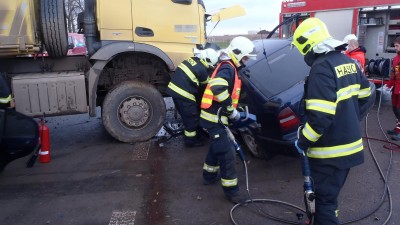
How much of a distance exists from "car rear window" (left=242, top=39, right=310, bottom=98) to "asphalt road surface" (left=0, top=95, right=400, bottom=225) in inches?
42.7

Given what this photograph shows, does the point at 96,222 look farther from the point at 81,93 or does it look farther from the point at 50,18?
the point at 50,18

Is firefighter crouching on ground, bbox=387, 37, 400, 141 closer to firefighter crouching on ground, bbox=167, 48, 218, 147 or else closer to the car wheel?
the car wheel

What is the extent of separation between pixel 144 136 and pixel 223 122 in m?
2.37

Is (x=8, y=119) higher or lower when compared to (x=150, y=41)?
lower

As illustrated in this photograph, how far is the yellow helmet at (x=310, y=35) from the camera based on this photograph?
2871 mm

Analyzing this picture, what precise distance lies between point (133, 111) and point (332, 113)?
3.96 metres

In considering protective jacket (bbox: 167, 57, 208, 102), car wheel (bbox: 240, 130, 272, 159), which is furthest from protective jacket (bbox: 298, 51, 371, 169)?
protective jacket (bbox: 167, 57, 208, 102)

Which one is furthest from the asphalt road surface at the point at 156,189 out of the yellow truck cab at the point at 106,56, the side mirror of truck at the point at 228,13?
the side mirror of truck at the point at 228,13

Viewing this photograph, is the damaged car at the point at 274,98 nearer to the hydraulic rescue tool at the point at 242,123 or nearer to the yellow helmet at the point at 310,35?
the hydraulic rescue tool at the point at 242,123

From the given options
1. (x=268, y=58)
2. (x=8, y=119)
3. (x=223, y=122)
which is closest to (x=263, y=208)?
(x=223, y=122)

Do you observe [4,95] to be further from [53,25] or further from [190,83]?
[190,83]

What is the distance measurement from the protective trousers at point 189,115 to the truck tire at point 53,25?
197 centimetres

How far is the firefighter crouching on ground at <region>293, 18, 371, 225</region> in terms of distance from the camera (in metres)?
2.73

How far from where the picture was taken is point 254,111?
4629 mm
